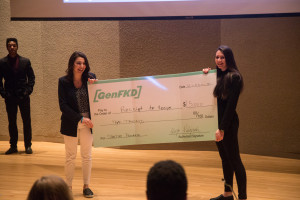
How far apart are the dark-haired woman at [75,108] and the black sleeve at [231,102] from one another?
126 centimetres

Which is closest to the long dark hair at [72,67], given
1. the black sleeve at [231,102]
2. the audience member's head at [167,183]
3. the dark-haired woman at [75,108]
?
the dark-haired woman at [75,108]

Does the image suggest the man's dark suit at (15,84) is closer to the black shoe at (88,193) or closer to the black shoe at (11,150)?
the black shoe at (11,150)

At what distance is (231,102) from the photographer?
11.1 feet

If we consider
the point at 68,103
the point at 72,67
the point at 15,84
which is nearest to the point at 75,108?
the point at 68,103

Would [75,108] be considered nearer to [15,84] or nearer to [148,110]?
[148,110]

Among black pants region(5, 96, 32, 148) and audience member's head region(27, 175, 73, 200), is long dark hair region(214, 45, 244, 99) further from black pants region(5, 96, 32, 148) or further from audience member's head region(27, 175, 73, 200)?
black pants region(5, 96, 32, 148)

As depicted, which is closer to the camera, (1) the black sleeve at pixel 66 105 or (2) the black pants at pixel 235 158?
(2) the black pants at pixel 235 158

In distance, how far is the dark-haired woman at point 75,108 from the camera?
375 centimetres

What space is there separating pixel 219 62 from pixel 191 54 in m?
2.93

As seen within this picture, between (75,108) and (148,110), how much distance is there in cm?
70

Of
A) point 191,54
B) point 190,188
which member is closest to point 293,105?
point 191,54

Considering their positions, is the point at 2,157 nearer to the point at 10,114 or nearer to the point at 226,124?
the point at 10,114

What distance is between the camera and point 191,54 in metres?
6.35

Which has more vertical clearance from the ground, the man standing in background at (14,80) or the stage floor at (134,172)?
the man standing in background at (14,80)
